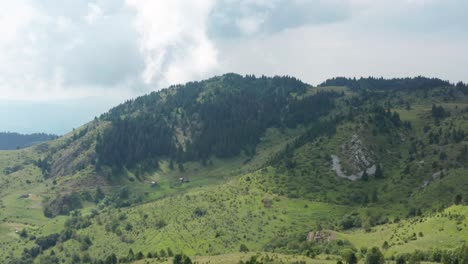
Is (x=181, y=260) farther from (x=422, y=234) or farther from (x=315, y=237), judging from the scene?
(x=422, y=234)

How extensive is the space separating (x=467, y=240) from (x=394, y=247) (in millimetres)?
20463

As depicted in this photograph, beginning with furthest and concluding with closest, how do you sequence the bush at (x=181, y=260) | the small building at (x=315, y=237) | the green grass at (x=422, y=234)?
1. the small building at (x=315, y=237)
2. the green grass at (x=422, y=234)
3. the bush at (x=181, y=260)

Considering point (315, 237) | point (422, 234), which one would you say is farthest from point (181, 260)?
point (422, 234)

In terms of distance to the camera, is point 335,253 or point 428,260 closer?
point 428,260

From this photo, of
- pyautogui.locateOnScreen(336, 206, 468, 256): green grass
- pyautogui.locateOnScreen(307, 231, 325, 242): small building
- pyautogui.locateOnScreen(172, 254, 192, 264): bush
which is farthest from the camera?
pyautogui.locateOnScreen(307, 231, 325, 242): small building

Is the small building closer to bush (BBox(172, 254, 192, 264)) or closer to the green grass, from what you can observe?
the green grass

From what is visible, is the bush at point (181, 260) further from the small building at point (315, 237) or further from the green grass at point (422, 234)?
the green grass at point (422, 234)

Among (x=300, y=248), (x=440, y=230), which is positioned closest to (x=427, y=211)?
(x=440, y=230)

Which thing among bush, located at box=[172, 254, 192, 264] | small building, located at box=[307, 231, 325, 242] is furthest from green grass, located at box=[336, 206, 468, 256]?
bush, located at box=[172, 254, 192, 264]

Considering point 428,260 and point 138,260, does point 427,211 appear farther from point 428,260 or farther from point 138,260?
point 138,260

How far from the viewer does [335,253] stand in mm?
159000

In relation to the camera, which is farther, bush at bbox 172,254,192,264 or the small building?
the small building

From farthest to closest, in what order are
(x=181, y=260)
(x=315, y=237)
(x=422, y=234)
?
(x=315, y=237)
(x=422, y=234)
(x=181, y=260)

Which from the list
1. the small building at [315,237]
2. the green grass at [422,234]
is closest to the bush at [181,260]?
the small building at [315,237]
